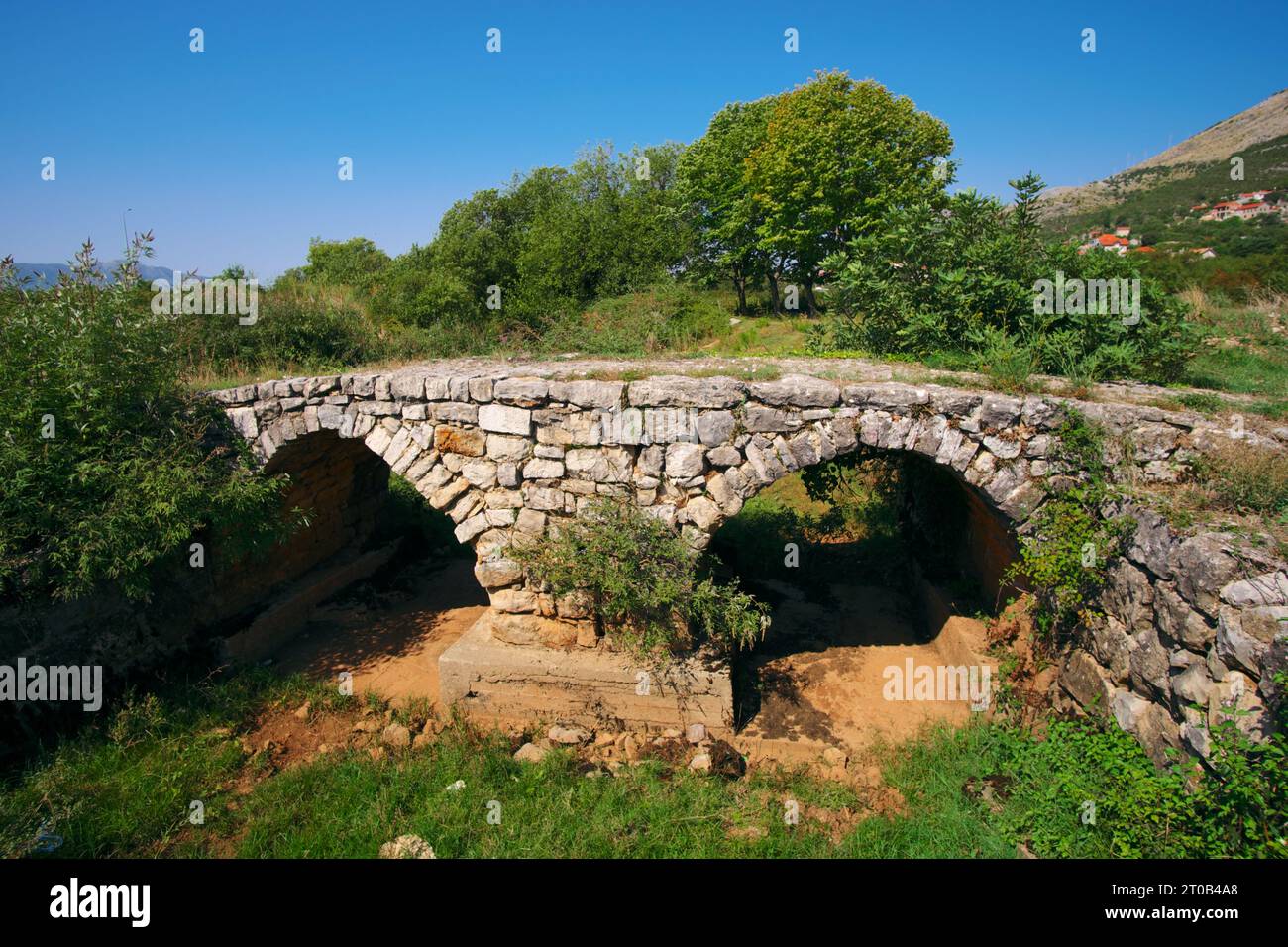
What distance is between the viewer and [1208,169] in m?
33.7

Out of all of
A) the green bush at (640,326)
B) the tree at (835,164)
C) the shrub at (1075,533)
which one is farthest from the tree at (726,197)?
the shrub at (1075,533)

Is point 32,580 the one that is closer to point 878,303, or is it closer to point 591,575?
point 591,575

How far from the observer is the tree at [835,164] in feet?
61.3

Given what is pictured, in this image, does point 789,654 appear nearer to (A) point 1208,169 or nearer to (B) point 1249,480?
(B) point 1249,480

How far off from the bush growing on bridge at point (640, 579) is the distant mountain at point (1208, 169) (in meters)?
29.6

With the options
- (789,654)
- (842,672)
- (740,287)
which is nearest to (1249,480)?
(842,672)

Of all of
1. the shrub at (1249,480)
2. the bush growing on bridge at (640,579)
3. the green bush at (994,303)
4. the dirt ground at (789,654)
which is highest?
the green bush at (994,303)

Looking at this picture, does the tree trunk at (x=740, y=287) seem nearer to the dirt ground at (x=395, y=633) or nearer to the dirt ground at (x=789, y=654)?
the dirt ground at (x=789, y=654)

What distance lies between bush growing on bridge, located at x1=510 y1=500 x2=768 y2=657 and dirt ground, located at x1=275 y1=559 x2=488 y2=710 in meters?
2.22

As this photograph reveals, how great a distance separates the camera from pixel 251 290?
10695 millimetres

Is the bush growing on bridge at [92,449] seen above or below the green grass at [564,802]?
above

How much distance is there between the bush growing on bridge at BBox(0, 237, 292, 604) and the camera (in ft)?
18.5

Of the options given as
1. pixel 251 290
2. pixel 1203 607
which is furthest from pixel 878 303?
pixel 251 290

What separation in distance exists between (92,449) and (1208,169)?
4646 centimetres
